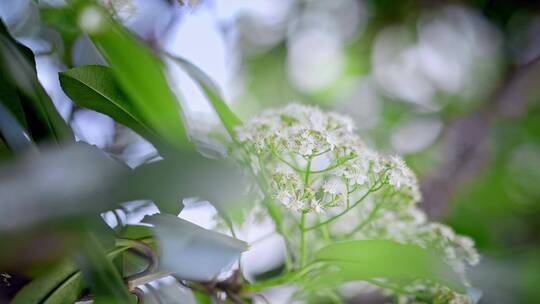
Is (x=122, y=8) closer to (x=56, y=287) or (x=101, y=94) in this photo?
(x=101, y=94)

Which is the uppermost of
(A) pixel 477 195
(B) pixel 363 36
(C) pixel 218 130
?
(B) pixel 363 36

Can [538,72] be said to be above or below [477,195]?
above

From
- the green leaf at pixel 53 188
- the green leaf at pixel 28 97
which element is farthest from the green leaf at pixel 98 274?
the green leaf at pixel 28 97

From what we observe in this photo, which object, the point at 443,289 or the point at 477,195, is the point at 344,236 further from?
the point at 477,195

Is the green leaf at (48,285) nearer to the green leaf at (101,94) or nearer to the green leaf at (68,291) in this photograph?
the green leaf at (68,291)

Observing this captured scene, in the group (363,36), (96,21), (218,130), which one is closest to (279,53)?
(363,36)
